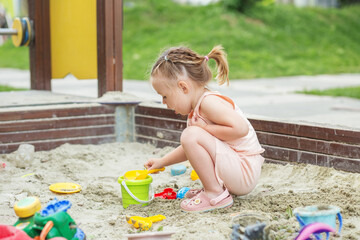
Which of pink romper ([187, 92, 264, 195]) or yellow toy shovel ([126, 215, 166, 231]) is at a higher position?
pink romper ([187, 92, 264, 195])

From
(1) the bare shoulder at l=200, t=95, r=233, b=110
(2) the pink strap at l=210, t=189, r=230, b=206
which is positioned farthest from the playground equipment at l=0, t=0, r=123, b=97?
(2) the pink strap at l=210, t=189, r=230, b=206

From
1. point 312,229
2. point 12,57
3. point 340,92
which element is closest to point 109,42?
point 312,229

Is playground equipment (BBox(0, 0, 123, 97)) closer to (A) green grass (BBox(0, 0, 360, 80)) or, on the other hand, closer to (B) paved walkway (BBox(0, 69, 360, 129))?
(B) paved walkway (BBox(0, 69, 360, 129))

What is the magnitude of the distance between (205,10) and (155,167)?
1090 cm

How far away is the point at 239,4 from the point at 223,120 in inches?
428

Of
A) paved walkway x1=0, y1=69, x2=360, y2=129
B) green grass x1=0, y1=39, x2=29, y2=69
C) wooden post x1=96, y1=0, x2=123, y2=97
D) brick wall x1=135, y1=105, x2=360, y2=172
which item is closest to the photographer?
brick wall x1=135, y1=105, x2=360, y2=172

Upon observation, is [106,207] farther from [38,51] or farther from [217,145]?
[38,51]

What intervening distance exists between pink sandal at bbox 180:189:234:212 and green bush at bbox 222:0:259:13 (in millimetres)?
10720

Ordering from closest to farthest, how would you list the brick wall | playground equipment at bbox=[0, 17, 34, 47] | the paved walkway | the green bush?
the brick wall
the paved walkway
playground equipment at bbox=[0, 17, 34, 47]
the green bush

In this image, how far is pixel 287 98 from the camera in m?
5.95

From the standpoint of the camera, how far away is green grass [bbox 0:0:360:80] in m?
10.4

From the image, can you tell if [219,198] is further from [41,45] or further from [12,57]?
[12,57]

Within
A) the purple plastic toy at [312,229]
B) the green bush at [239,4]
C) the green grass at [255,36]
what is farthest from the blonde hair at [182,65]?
the green bush at [239,4]

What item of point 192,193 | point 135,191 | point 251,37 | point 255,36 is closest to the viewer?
point 135,191
